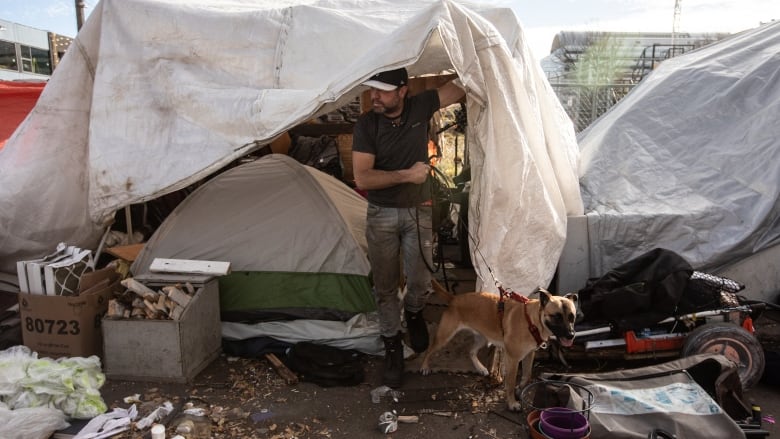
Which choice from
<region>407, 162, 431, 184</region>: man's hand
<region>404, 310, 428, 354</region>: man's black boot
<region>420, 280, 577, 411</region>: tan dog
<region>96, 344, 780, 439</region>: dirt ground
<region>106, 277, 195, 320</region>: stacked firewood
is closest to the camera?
<region>420, 280, 577, 411</region>: tan dog

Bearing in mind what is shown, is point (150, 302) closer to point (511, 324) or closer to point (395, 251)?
point (395, 251)

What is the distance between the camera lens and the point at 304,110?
405 cm

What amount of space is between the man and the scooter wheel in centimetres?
202

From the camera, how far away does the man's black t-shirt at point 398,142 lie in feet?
13.6

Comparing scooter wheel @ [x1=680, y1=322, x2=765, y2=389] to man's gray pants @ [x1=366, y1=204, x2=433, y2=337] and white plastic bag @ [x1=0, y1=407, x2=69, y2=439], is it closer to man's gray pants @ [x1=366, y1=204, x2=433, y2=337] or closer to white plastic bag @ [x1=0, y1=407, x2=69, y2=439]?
man's gray pants @ [x1=366, y1=204, x2=433, y2=337]

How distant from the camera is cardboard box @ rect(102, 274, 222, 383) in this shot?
4.32 metres

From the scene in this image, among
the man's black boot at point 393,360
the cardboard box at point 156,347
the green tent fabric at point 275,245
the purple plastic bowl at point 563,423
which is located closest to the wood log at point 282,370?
the green tent fabric at point 275,245

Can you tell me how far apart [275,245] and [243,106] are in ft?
4.61

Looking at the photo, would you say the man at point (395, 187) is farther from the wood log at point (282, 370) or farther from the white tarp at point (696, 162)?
the white tarp at point (696, 162)

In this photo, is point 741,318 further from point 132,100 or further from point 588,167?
point 132,100

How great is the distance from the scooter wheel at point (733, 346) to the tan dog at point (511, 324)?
1.02m

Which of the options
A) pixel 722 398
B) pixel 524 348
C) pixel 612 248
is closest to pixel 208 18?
pixel 524 348

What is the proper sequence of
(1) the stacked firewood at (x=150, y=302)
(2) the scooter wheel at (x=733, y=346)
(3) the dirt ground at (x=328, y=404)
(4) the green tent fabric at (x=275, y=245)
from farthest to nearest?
(4) the green tent fabric at (x=275, y=245), (1) the stacked firewood at (x=150, y=302), (2) the scooter wheel at (x=733, y=346), (3) the dirt ground at (x=328, y=404)

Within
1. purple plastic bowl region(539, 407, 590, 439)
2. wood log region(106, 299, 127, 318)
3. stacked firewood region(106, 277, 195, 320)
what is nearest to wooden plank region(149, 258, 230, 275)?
stacked firewood region(106, 277, 195, 320)
